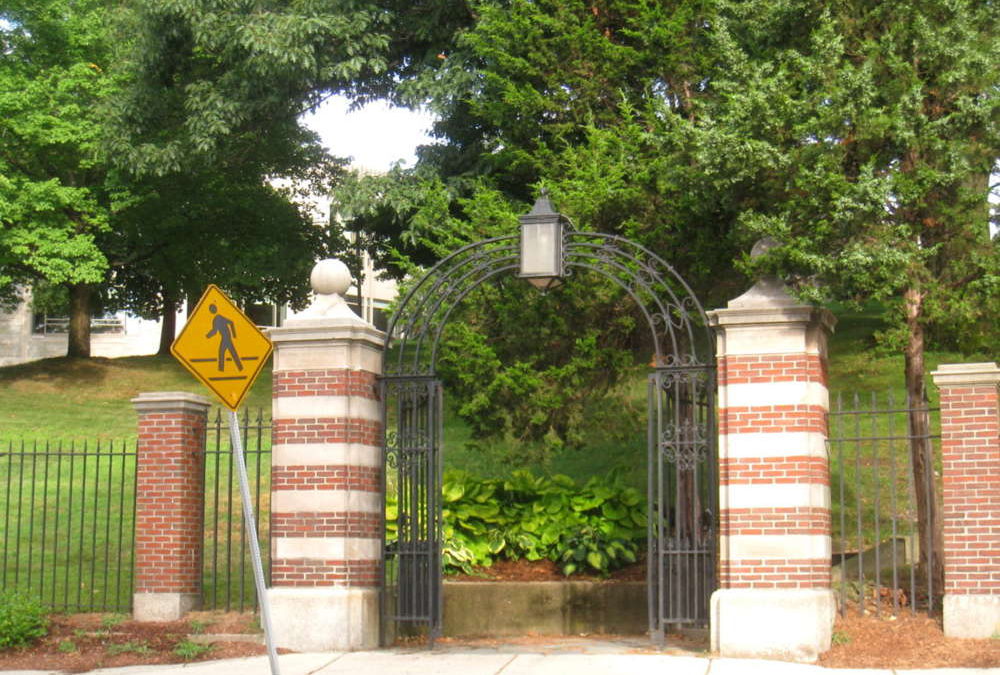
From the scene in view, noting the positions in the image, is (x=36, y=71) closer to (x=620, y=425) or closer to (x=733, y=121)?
(x=620, y=425)

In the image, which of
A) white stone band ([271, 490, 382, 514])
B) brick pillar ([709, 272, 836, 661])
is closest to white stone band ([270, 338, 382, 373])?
white stone band ([271, 490, 382, 514])

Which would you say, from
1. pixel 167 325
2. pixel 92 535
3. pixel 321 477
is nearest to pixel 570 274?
pixel 321 477

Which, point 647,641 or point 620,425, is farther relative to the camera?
point 620,425

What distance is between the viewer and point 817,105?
11.4 meters

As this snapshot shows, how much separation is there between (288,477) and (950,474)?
5.88 m

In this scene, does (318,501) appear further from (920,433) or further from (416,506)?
(920,433)

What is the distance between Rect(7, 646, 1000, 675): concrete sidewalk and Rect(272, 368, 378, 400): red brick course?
238 centimetres

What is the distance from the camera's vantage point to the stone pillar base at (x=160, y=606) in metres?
12.1

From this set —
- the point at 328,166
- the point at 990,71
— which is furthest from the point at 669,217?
the point at 328,166

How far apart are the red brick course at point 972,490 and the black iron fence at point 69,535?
7756 mm

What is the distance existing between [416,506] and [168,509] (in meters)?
2.53

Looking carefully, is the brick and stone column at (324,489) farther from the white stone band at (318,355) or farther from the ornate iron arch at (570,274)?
the ornate iron arch at (570,274)

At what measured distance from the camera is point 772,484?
10500 millimetres

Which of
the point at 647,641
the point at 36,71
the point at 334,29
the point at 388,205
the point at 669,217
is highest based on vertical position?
the point at 36,71
